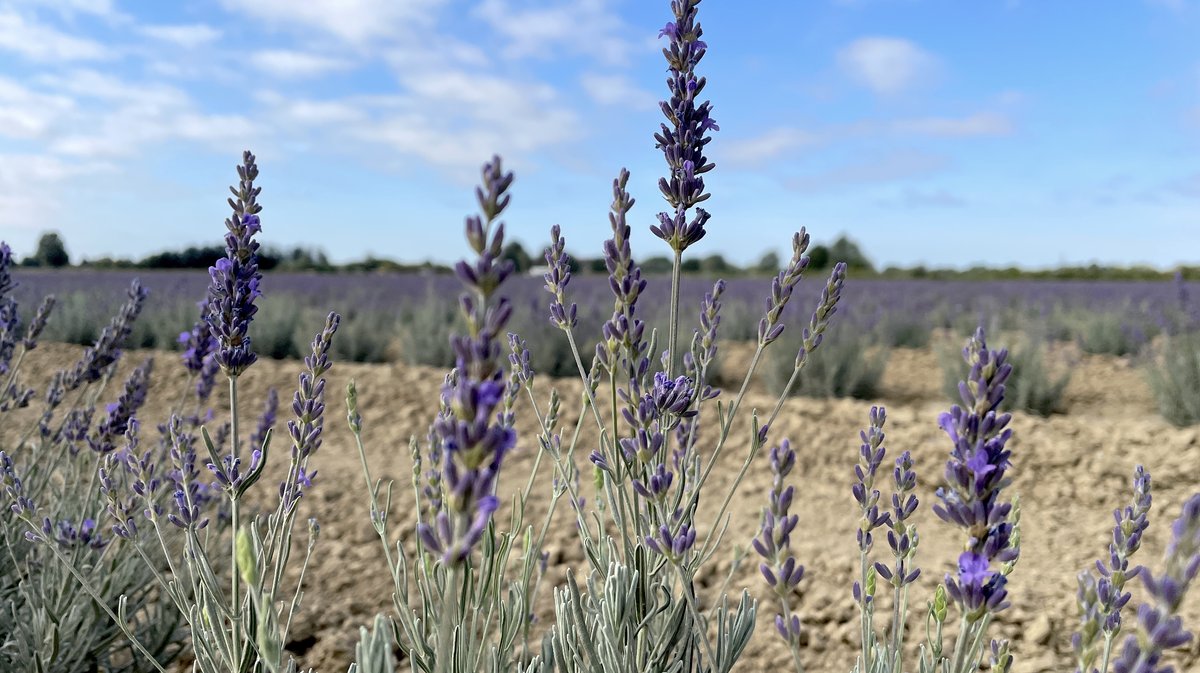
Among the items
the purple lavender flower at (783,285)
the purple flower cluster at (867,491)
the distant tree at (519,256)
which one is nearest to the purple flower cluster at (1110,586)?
the purple flower cluster at (867,491)

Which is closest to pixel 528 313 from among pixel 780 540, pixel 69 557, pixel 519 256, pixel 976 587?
pixel 69 557

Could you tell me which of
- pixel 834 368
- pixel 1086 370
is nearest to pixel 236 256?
pixel 834 368

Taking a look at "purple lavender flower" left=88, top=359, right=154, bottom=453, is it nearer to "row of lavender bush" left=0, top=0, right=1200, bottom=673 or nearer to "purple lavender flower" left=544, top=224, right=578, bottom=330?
"row of lavender bush" left=0, top=0, right=1200, bottom=673

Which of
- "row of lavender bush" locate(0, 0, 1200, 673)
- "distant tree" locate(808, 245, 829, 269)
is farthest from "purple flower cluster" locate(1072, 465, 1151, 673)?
"distant tree" locate(808, 245, 829, 269)

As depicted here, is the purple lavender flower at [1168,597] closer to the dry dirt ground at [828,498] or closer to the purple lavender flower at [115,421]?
the dry dirt ground at [828,498]

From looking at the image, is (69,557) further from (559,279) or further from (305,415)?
(559,279)

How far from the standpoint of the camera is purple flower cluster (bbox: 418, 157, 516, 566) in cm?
81

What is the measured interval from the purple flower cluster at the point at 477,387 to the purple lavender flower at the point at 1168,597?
74cm

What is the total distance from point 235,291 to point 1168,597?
1.62m

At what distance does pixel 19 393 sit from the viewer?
3.33 metres

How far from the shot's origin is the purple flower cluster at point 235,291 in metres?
1.69

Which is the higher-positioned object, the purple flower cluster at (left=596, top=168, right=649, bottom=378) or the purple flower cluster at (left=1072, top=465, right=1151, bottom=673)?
the purple flower cluster at (left=596, top=168, right=649, bottom=378)

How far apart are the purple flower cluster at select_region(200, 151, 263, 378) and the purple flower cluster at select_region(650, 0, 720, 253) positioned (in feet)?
2.79

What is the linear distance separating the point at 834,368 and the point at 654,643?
19.6 feet
